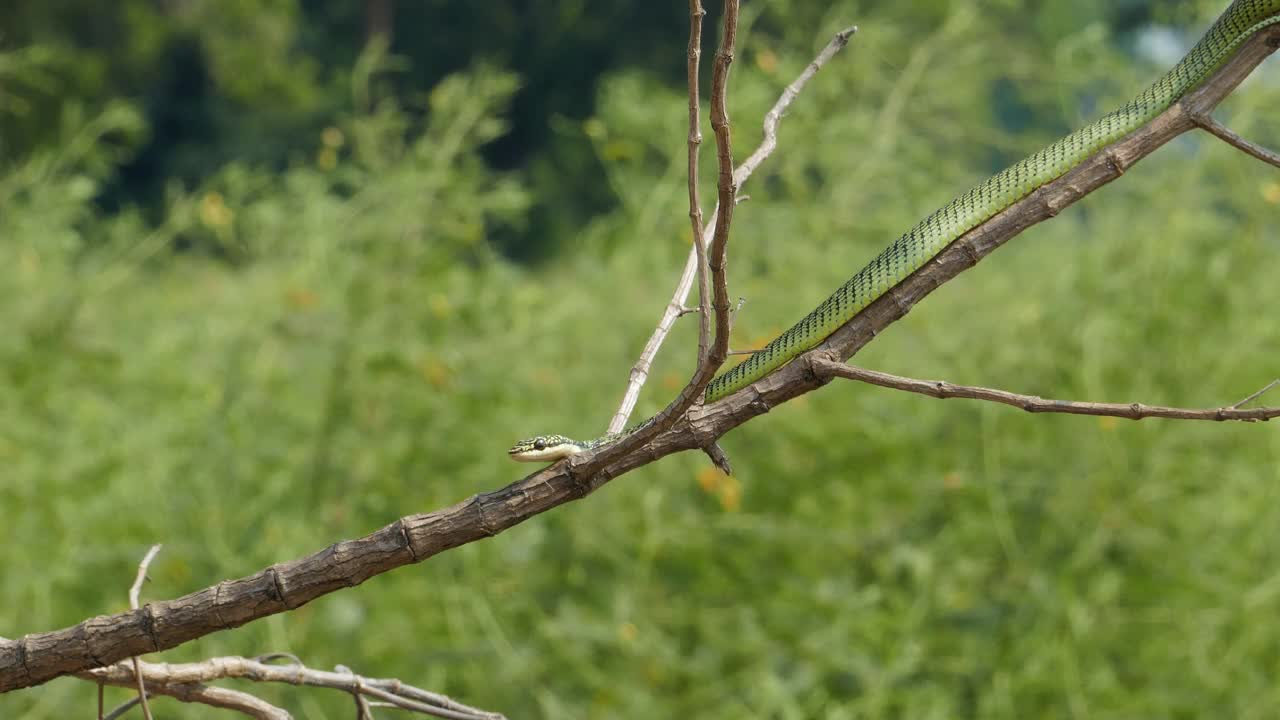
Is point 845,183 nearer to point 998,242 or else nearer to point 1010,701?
point 1010,701

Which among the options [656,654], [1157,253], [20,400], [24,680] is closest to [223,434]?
[20,400]

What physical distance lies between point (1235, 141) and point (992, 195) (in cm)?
93

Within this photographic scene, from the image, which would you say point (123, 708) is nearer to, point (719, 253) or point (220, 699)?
point (220, 699)

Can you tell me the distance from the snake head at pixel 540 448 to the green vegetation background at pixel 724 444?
1.49 metres

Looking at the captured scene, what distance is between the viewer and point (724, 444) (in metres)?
4.96

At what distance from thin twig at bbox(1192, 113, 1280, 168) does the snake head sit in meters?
1.20

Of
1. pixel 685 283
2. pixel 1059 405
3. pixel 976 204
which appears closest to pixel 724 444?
pixel 976 204

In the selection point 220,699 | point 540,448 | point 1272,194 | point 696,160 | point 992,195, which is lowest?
point 220,699

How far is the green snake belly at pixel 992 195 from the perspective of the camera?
2418 millimetres

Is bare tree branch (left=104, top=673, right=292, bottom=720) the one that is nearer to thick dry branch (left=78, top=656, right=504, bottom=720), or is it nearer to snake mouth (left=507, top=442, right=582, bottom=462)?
thick dry branch (left=78, top=656, right=504, bottom=720)

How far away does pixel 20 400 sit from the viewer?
5887 mm

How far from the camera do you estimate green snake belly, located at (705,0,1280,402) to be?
2.42 m

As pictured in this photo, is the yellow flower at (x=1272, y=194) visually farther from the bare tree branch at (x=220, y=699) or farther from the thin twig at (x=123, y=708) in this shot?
the thin twig at (x=123, y=708)

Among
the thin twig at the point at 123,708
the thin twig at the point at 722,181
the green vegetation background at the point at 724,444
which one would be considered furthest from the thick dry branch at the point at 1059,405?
the green vegetation background at the point at 724,444
